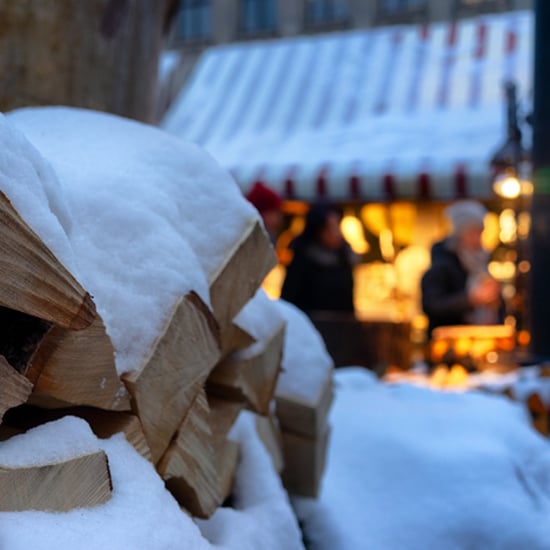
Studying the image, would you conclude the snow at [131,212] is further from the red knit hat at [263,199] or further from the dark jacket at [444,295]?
the dark jacket at [444,295]

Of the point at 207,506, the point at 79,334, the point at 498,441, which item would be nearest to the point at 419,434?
the point at 498,441

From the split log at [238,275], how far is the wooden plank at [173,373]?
0.07 meters

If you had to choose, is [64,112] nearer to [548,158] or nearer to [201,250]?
[201,250]

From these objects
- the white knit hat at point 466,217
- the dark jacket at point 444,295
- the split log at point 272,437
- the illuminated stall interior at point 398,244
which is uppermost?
the split log at point 272,437

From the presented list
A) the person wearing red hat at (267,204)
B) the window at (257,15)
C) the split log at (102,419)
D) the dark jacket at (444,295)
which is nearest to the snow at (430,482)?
the split log at (102,419)

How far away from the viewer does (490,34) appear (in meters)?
9.23

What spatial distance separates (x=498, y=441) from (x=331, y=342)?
264cm

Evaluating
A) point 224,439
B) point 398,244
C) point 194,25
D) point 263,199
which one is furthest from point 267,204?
point 194,25

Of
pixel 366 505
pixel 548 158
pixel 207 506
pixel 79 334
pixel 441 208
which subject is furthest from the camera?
pixel 441 208

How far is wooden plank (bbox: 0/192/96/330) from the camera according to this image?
0.84m

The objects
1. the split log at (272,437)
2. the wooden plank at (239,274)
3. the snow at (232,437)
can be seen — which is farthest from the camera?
the split log at (272,437)

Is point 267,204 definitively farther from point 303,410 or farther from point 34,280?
point 34,280

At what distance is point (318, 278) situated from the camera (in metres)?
5.01

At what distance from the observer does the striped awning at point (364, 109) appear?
7828mm
